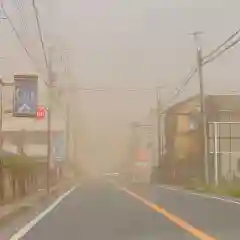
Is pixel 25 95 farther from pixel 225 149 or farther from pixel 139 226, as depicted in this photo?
pixel 225 149

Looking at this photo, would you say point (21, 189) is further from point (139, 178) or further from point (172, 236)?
point (139, 178)

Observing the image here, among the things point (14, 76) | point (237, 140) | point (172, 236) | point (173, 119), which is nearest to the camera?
point (172, 236)

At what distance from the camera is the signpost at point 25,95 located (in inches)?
1436

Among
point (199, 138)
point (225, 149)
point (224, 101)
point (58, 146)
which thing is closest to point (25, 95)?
point (58, 146)

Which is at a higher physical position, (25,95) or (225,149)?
(25,95)

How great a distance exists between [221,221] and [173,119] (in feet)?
309

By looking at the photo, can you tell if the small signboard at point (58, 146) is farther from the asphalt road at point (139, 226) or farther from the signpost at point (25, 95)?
the asphalt road at point (139, 226)

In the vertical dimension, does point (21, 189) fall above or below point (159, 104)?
below

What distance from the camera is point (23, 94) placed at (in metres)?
37.2

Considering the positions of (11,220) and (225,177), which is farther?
(225,177)

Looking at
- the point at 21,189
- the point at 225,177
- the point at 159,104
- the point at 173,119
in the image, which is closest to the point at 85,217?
the point at 21,189

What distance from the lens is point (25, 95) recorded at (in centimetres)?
3709

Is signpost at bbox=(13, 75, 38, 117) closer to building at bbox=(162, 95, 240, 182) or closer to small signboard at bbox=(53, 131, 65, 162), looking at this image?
building at bbox=(162, 95, 240, 182)

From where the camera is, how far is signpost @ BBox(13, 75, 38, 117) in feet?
120
